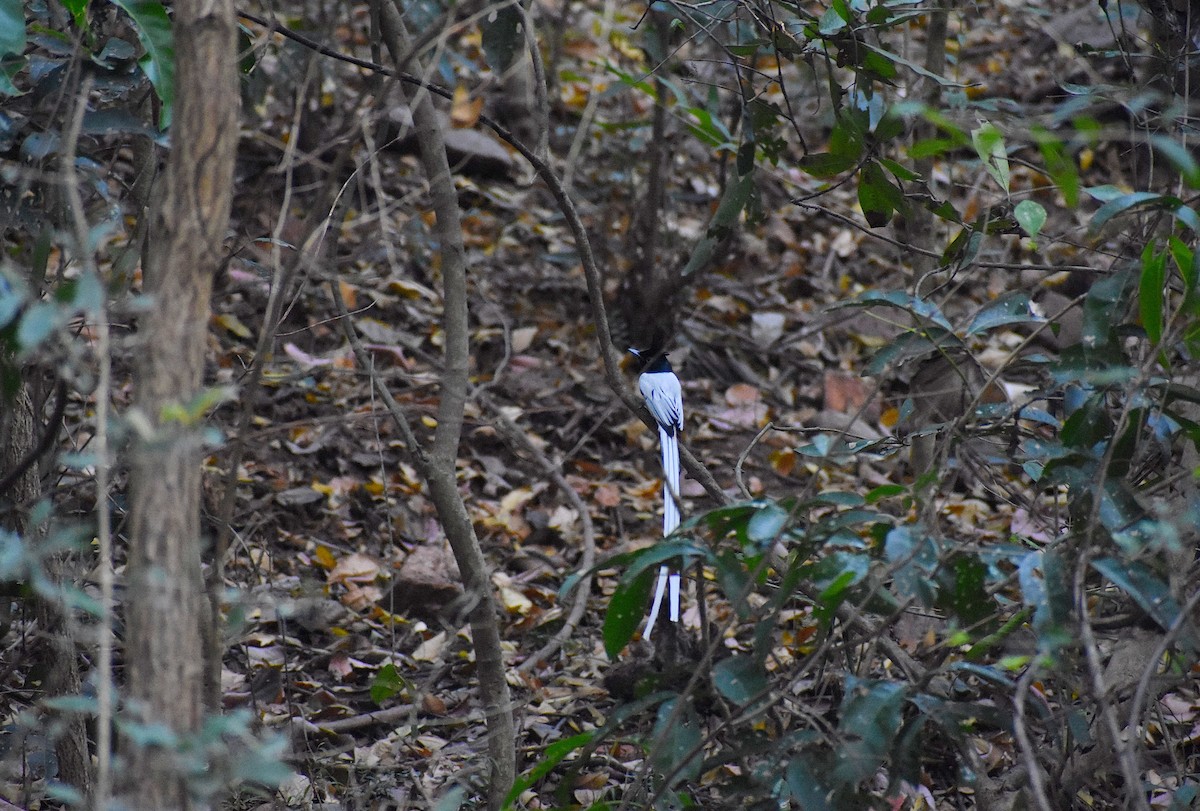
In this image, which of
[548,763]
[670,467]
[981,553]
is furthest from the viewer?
[670,467]

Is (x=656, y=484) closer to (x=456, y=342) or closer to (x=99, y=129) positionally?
(x=456, y=342)

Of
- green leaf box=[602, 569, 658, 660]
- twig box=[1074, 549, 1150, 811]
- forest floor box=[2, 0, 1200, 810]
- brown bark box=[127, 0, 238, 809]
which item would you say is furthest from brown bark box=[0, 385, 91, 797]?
twig box=[1074, 549, 1150, 811]

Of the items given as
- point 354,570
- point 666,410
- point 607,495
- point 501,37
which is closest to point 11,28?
point 501,37

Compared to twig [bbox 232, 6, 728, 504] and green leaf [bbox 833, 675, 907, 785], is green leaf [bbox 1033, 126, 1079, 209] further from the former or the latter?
twig [bbox 232, 6, 728, 504]

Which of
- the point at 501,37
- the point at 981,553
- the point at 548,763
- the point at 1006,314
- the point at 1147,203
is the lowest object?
the point at 548,763

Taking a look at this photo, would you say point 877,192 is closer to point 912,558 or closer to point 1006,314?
point 1006,314

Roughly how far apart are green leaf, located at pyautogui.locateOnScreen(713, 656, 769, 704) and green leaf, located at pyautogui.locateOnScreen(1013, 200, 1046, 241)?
3.46 feet

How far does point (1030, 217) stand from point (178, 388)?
172 centimetres

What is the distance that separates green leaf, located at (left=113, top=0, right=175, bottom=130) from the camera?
1.93 m

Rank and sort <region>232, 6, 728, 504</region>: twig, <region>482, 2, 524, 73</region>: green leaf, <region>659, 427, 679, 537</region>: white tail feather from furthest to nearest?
<region>659, 427, 679, 537</region>: white tail feather → <region>482, 2, 524, 73</region>: green leaf → <region>232, 6, 728, 504</region>: twig

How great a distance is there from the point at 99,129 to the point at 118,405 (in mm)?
1893

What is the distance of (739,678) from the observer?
194 centimetres

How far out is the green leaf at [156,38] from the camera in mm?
1929

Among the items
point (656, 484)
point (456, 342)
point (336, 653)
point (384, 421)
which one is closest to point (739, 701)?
point (456, 342)
